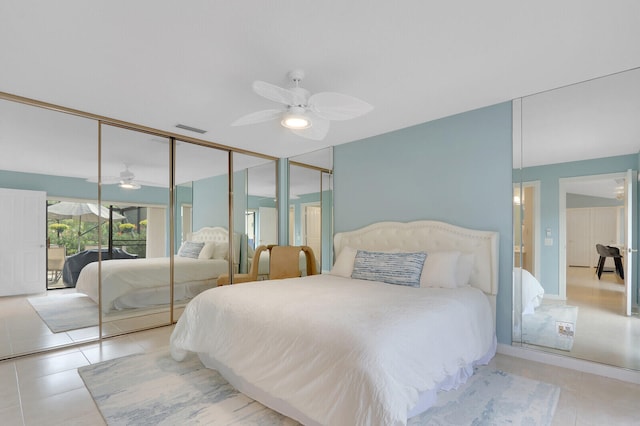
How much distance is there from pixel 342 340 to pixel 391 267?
5.47ft

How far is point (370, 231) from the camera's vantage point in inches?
162

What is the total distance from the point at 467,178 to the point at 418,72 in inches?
53.1

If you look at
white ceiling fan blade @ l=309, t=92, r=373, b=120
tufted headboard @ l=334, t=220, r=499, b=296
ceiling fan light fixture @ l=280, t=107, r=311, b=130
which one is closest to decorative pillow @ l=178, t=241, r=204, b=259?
tufted headboard @ l=334, t=220, r=499, b=296

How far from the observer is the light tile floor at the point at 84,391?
2.07 meters

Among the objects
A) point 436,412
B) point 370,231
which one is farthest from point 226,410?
point 370,231

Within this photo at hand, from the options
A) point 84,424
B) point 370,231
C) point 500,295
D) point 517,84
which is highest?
point 517,84

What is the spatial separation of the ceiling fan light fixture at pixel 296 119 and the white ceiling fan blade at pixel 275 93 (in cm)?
7

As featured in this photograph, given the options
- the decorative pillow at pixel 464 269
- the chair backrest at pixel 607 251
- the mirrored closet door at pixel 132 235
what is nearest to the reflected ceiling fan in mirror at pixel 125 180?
the mirrored closet door at pixel 132 235

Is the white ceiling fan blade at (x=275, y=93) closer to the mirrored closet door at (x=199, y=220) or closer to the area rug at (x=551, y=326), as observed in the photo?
the mirrored closet door at (x=199, y=220)

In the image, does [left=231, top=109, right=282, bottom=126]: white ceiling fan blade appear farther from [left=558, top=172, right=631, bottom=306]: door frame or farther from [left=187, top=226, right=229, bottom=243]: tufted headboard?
[left=558, top=172, right=631, bottom=306]: door frame

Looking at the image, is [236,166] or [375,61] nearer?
[375,61]

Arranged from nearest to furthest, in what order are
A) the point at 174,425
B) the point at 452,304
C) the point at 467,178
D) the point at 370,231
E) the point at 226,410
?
the point at 174,425 < the point at 226,410 < the point at 452,304 < the point at 467,178 < the point at 370,231

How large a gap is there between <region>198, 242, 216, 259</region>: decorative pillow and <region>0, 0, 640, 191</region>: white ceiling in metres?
1.90

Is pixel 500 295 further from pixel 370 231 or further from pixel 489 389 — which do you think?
pixel 370 231
